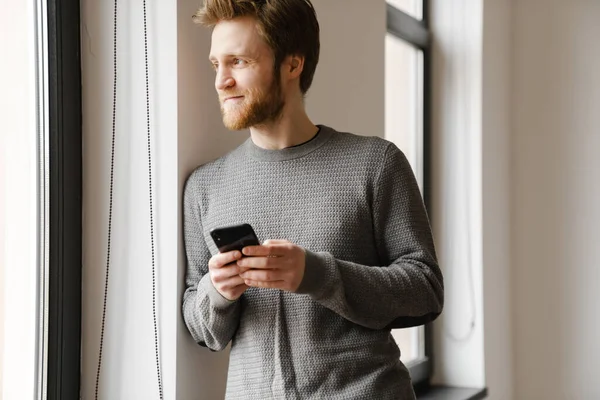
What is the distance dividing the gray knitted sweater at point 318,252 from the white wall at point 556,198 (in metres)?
2.00

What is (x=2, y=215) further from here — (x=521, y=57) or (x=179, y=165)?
(x=521, y=57)

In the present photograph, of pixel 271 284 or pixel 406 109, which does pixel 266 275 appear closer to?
pixel 271 284

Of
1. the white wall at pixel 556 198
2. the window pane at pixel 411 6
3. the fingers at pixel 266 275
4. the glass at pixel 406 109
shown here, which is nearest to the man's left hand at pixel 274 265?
the fingers at pixel 266 275

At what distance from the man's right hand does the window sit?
1663 mm

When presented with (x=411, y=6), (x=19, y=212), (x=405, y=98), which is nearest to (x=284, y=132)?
(x=19, y=212)

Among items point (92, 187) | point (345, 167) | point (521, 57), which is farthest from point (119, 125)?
point (521, 57)

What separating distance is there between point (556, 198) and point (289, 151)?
2131mm

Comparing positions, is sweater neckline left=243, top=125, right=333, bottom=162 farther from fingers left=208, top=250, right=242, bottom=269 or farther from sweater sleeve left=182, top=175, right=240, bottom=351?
fingers left=208, top=250, right=242, bottom=269

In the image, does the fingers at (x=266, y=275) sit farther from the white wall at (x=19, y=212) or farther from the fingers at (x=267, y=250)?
the white wall at (x=19, y=212)

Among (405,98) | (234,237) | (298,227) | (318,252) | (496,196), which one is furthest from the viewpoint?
(496,196)

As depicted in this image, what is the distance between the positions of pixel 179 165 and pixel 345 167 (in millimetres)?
314

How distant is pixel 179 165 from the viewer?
1690 mm

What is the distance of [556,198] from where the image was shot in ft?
11.6

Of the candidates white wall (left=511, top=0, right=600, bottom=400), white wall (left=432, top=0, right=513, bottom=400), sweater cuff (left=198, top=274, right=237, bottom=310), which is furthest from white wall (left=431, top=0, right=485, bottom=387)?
sweater cuff (left=198, top=274, right=237, bottom=310)
